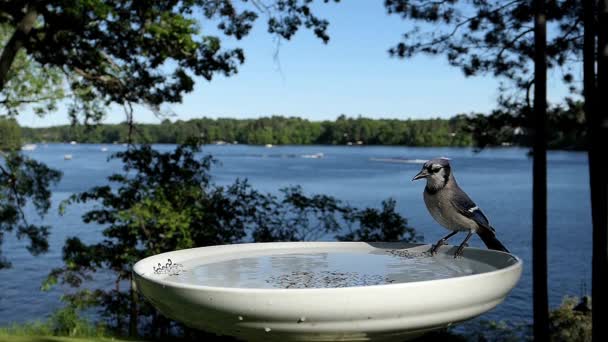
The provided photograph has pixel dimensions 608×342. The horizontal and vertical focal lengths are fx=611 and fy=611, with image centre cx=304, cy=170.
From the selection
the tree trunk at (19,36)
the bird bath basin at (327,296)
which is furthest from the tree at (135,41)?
the bird bath basin at (327,296)

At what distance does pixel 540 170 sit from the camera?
6.32m

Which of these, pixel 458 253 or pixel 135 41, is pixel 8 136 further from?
pixel 458 253

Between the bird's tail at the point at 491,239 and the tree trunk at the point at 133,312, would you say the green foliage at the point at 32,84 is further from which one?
the bird's tail at the point at 491,239

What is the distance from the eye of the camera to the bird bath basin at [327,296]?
68.1 inches

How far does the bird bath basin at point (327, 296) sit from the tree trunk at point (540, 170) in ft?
13.4

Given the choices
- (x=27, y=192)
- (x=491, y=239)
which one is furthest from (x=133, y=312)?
(x=491, y=239)

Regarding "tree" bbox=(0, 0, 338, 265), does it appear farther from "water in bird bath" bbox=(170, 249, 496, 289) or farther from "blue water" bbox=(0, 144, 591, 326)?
"water in bird bath" bbox=(170, 249, 496, 289)

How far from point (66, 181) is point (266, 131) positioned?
2994cm

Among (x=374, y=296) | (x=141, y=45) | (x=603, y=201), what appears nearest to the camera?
(x=374, y=296)

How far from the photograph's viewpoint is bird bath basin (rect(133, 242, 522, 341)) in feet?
5.67

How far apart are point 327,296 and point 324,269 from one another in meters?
0.85

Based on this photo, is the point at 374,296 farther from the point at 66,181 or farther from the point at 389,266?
the point at 66,181

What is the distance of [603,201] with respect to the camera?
4.40 m

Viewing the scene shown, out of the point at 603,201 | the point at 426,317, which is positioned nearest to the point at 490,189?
the point at 603,201
